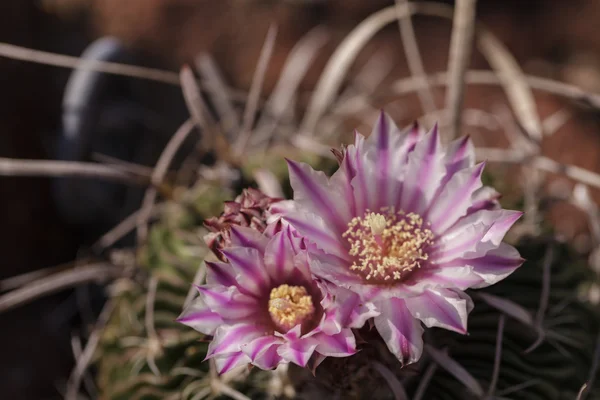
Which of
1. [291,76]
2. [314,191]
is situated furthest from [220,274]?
[291,76]

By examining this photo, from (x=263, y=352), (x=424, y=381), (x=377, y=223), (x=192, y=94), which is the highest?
(x=192, y=94)

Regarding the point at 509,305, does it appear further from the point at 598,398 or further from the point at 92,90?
the point at 92,90

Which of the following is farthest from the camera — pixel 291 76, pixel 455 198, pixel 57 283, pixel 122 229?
pixel 291 76

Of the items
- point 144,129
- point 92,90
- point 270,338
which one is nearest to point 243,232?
point 270,338

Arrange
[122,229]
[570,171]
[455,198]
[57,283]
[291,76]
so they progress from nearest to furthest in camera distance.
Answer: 1. [455,198]
2. [57,283]
3. [570,171]
4. [122,229]
5. [291,76]

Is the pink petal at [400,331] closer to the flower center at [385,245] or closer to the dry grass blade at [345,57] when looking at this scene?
the flower center at [385,245]

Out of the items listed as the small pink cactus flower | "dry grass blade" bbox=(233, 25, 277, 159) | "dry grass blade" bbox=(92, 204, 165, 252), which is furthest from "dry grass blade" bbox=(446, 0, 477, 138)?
"dry grass blade" bbox=(92, 204, 165, 252)

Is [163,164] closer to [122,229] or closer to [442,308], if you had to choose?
[122,229]
